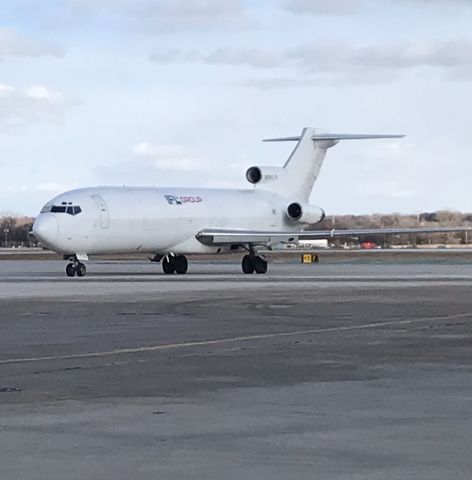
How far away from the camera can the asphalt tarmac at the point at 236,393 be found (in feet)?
27.9

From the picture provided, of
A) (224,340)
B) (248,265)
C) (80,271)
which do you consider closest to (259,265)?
(248,265)

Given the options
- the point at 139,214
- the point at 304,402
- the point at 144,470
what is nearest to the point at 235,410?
the point at 304,402

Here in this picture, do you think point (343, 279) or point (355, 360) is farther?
point (343, 279)

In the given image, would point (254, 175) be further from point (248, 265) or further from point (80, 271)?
point (80, 271)

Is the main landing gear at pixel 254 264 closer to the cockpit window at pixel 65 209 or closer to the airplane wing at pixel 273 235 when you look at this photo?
the airplane wing at pixel 273 235

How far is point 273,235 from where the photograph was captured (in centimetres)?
5350

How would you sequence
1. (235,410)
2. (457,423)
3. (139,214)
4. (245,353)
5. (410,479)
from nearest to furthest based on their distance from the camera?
1. (410,479)
2. (457,423)
3. (235,410)
4. (245,353)
5. (139,214)

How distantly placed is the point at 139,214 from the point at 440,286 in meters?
18.3

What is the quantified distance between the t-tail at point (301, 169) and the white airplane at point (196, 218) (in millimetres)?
47

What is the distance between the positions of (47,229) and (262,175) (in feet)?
44.1

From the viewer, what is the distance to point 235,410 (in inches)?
433

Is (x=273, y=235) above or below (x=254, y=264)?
above

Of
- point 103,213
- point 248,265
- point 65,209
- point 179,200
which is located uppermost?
point 179,200

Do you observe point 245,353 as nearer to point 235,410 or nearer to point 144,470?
point 235,410
